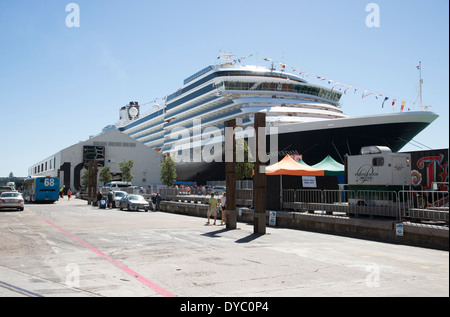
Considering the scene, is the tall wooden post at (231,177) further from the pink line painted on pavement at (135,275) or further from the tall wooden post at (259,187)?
the pink line painted on pavement at (135,275)

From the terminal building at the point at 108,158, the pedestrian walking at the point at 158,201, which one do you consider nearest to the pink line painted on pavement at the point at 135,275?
the pedestrian walking at the point at 158,201

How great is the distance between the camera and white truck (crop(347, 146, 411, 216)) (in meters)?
13.8

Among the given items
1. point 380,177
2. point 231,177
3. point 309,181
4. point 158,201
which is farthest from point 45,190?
point 380,177

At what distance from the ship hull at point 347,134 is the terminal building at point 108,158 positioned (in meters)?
35.3

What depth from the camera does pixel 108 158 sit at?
245 ft

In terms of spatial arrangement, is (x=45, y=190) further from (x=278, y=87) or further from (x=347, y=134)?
(x=278, y=87)

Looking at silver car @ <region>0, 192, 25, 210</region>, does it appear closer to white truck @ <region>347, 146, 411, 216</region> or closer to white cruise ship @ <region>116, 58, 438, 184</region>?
white cruise ship @ <region>116, 58, 438, 184</region>

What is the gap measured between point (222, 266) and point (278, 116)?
42676 millimetres

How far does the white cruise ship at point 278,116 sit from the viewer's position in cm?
4000

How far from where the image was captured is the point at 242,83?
56875 millimetres

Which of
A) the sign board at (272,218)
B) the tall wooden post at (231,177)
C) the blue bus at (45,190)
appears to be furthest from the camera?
the blue bus at (45,190)

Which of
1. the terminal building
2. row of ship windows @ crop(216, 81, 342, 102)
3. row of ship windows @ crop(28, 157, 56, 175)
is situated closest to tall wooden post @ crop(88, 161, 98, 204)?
row of ship windows @ crop(216, 81, 342, 102)

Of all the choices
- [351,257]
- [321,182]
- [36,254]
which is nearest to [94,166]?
[321,182]

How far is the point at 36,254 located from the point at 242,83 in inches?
1925
